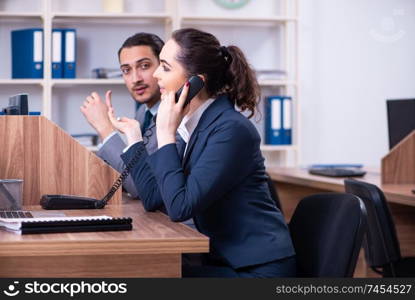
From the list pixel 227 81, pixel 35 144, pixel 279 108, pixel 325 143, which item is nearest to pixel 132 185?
pixel 35 144

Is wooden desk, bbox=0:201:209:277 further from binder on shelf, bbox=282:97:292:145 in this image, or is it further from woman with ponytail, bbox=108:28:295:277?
binder on shelf, bbox=282:97:292:145

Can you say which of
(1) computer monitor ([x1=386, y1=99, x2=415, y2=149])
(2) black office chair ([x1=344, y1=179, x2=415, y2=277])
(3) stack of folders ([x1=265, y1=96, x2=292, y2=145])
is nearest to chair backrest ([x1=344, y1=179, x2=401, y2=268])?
(2) black office chair ([x1=344, y1=179, x2=415, y2=277])

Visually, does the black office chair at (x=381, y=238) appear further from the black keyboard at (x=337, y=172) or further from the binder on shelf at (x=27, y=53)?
the binder on shelf at (x=27, y=53)

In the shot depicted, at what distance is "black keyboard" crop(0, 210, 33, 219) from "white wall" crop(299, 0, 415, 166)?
137 inches

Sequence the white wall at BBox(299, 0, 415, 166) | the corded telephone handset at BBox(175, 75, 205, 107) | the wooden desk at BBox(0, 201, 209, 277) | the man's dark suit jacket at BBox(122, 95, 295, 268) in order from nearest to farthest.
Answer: the wooden desk at BBox(0, 201, 209, 277) → the man's dark suit jacket at BBox(122, 95, 295, 268) → the corded telephone handset at BBox(175, 75, 205, 107) → the white wall at BBox(299, 0, 415, 166)

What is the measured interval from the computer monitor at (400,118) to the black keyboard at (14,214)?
2.42 metres

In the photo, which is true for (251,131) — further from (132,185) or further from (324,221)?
(132,185)

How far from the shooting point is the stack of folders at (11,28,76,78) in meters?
4.82

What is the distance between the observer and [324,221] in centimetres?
202

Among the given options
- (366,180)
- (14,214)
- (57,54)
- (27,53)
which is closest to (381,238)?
(366,180)

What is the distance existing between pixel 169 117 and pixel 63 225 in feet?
1.54

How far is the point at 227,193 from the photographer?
207 cm

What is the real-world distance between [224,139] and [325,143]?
352 centimetres

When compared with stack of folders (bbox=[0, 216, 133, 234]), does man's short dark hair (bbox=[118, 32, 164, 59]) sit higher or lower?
higher
